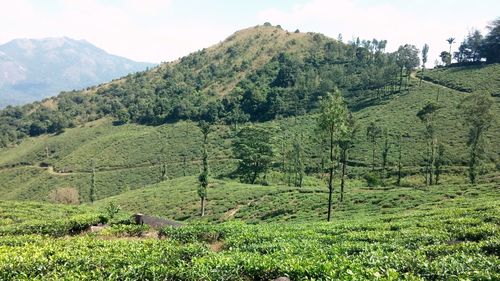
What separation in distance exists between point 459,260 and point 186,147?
146 m

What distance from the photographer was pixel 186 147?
515 feet

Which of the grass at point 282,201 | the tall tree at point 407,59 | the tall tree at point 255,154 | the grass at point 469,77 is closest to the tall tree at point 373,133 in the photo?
the grass at point 282,201

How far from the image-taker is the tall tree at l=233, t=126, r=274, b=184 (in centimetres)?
10412

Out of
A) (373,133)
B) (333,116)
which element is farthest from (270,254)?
(373,133)

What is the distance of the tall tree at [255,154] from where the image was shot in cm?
10412

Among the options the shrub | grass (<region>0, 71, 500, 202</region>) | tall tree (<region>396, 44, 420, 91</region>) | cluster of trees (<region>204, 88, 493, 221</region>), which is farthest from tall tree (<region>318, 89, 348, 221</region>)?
tall tree (<region>396, 44, 420, 91</region>)

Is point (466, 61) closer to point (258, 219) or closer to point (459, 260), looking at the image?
point (258, 219)

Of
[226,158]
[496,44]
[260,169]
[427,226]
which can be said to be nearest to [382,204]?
[427,226]

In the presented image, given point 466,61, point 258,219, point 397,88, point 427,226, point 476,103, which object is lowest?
point 258,219

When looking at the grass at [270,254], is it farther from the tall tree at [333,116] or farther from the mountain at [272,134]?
the mountain at [272,134]

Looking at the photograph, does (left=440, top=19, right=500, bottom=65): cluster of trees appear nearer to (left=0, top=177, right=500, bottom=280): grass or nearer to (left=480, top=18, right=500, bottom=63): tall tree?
(left=480, top=18, right=500, bottom=63): tall tree

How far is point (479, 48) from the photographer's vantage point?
6722 inches

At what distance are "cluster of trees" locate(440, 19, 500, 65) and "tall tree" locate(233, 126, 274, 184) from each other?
4642 inches

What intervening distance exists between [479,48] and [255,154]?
12997cm
